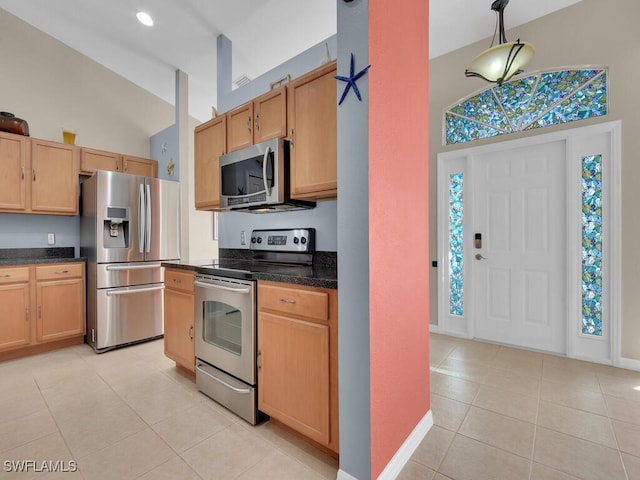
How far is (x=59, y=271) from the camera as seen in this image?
3.16 metres

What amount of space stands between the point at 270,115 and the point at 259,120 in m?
0.13

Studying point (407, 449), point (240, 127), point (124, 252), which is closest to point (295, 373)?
point (407, 449)

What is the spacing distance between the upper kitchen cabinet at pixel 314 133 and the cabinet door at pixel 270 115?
70mm

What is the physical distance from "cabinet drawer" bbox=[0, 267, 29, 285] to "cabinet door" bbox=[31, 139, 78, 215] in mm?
689

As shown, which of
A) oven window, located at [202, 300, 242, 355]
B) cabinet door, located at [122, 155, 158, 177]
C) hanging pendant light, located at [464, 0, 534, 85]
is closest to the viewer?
oven window, located at [202, 300, 242, 355]

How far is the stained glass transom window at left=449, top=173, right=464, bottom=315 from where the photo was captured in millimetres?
3504

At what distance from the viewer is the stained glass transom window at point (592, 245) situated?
2717mm

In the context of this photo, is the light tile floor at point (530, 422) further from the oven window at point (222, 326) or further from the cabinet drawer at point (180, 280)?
the cabinet drawer at point (180, 280)

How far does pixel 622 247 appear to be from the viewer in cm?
258

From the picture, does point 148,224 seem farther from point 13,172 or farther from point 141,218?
point 13,172

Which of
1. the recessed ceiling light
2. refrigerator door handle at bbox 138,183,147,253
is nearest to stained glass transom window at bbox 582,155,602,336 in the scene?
refrigerator door handle at bbox 138,183,147,253

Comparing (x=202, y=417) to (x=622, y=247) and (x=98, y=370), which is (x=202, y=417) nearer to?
(x=98, y=370)

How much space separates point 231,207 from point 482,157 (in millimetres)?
2740

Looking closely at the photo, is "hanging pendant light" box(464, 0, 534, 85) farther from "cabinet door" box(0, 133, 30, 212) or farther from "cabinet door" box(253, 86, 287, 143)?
"cabinet door" box(0, 133, 30, 212)
